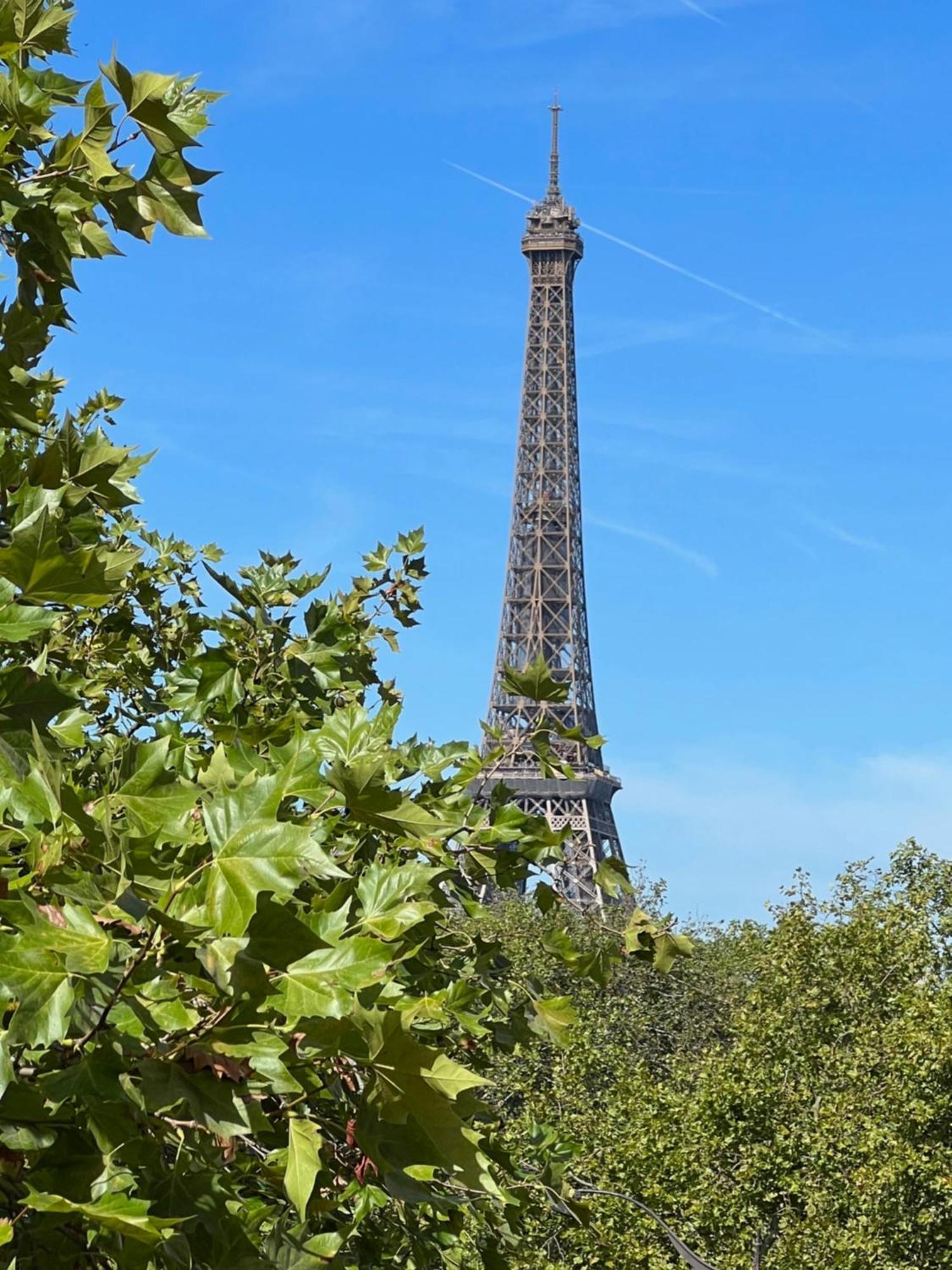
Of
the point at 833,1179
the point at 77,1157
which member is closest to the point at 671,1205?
the point at 833,1179

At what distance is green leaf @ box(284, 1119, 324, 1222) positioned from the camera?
7.44 ft

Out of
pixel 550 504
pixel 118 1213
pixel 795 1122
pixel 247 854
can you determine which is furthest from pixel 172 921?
pixel 550 504

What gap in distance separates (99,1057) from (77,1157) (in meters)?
0.29

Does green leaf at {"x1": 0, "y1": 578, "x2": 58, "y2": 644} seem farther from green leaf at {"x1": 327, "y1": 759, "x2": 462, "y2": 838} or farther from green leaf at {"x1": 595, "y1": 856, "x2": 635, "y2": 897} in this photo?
green leaf at {"x1": 595, "y1": 856, "x2": 635, "y2": 897}

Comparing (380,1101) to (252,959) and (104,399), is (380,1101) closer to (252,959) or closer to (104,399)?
(252,959)

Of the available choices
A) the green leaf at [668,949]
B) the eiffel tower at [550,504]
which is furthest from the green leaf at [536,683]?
the eiffel tower at [550,504]

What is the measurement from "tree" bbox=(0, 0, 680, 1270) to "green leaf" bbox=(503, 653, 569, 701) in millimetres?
21

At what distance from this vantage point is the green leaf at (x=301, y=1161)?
2268mm

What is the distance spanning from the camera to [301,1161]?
2.32 metres

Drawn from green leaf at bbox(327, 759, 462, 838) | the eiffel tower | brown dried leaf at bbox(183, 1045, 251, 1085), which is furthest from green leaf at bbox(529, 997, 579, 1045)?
the eiffel tower

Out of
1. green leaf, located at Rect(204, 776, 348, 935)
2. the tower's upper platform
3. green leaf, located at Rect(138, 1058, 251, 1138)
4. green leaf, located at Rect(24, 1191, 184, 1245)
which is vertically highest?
the tower's upper platform

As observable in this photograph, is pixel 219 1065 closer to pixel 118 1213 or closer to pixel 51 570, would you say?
pixel 118 1213

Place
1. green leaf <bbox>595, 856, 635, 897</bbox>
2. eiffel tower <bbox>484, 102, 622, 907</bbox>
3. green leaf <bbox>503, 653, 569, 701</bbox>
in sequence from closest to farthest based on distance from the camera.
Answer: green leaf <bbox>503, 653, 569, 701</bbox> < green leaf <bbox>595, 856, 635, 897</bbox> < eiffel tower <bbox>484, 102, 622, 907</bbox>

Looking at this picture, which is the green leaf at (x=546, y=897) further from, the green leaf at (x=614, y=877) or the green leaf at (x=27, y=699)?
the green leaf at (x=27, y=699)
